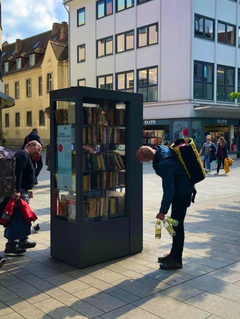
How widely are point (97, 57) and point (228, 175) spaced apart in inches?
737

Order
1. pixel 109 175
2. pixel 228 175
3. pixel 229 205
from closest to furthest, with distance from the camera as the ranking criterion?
1. pixel 109 175
2. pixel 229 205
3. pixel 228 175

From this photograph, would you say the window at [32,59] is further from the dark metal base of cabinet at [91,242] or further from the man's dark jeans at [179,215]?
the man's dark jeans at [179,215]

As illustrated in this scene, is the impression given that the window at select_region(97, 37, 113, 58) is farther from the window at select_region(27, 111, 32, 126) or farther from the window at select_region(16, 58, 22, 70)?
the window at select_region(16, 58, 22, 70)

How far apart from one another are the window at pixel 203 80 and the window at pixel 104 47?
25.1 feet

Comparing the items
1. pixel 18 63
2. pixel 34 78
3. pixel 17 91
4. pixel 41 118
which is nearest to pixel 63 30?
pixel 34 78

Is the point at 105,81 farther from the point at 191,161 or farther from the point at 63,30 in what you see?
the point at 191,161

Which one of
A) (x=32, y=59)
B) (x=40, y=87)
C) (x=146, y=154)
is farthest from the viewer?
(x=32, y=59)

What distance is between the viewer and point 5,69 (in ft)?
151

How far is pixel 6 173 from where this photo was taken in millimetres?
4531

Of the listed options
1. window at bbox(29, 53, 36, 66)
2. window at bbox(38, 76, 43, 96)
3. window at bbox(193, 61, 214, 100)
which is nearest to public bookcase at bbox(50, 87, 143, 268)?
window at bbox(193, 61, 214, 100)

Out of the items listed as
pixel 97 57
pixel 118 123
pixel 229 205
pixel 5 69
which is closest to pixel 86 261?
pixel 118 123

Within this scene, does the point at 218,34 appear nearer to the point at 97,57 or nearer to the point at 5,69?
the point at 97,57

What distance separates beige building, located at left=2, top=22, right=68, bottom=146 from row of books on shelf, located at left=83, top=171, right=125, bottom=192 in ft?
107

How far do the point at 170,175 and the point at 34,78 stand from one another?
126 ft
